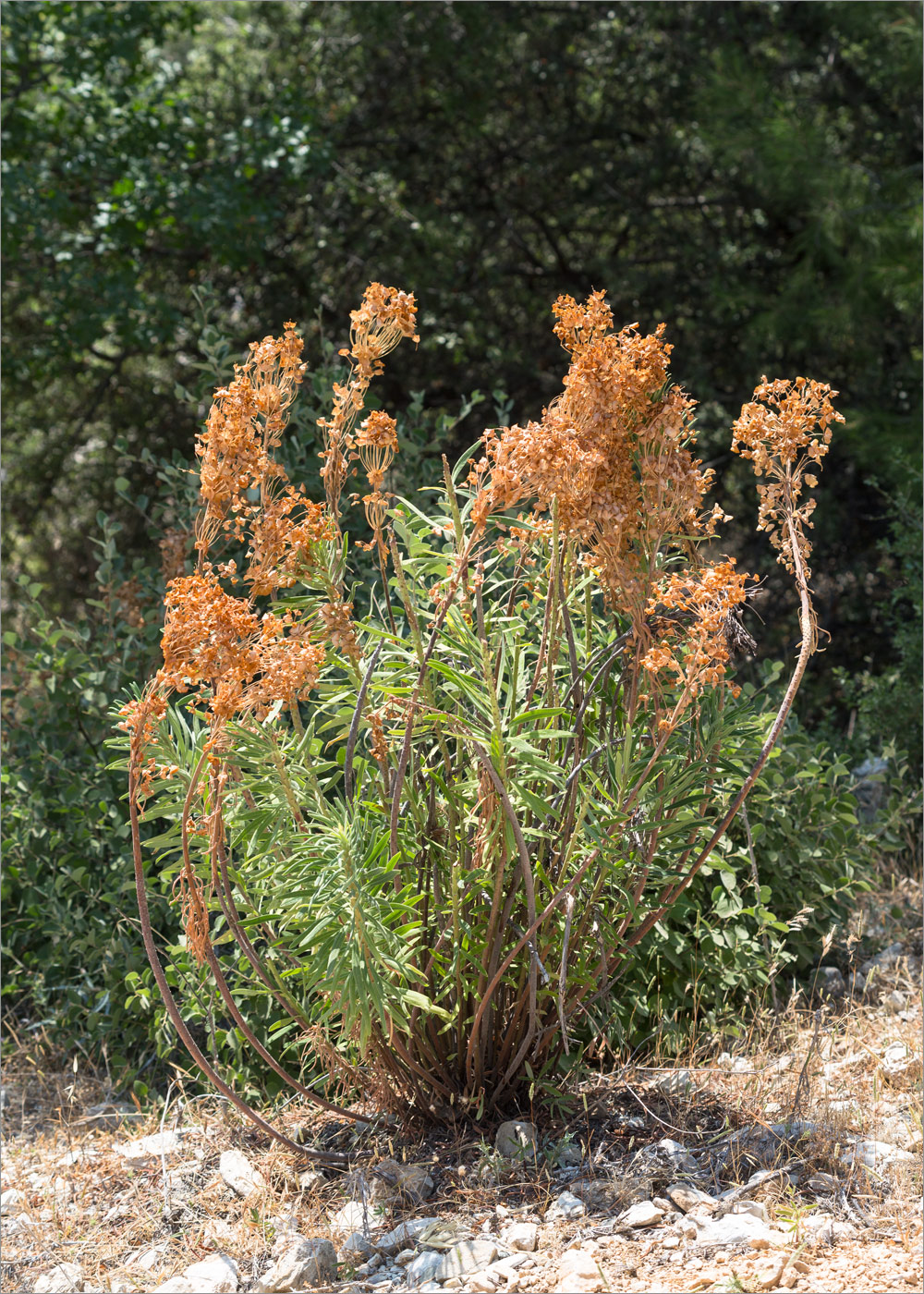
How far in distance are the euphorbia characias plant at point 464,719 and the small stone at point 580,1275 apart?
384mm

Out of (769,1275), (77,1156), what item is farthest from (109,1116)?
(769,1275)

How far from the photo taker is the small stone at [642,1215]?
1.93 m

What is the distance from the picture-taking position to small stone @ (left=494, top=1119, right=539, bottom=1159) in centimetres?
215

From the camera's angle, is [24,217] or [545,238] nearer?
[24,217]

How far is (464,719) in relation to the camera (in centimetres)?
193

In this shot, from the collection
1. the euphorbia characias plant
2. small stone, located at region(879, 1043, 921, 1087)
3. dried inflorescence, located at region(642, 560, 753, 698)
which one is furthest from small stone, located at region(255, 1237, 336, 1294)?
small stone, located at region(879, 1043, 921, 1087)

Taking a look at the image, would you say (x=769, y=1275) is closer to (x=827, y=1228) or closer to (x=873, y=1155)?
(x=827, y=1228)

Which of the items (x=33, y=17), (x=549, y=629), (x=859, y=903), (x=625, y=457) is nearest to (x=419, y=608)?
(x=549, y=629)

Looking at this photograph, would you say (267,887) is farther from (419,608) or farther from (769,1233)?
(769,1233)

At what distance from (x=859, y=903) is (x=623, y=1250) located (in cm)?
181

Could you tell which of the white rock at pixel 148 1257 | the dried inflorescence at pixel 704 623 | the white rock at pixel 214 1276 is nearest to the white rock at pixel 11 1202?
the white rock at pixel 148 1257

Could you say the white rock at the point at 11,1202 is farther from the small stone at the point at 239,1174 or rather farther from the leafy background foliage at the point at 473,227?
the leafy background foliage at the point at 473,227

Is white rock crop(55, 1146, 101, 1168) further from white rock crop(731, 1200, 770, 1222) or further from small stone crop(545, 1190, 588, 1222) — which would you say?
white rock crop(731, 1200, 770, 1222)

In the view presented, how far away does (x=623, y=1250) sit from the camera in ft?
6.13
